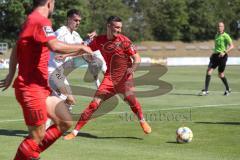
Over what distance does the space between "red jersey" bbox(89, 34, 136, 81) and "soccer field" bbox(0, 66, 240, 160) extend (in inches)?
47.0

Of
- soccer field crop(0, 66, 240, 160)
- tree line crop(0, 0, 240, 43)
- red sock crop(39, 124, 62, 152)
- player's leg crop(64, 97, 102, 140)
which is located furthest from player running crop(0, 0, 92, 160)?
tree line crop(0, 0, 240, 43)

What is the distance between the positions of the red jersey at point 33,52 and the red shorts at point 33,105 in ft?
0.20

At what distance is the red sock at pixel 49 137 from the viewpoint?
7.08 m

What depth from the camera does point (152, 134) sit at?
35.3 ft

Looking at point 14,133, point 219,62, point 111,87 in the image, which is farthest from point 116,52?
point 219,62

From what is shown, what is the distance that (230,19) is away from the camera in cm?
9562

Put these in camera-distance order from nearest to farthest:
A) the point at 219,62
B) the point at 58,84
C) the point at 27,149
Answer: the point at 27,149
the point at 58,84
the point at 219,62

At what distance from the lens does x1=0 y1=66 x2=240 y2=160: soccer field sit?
28.6ft

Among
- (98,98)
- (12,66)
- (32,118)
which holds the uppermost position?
(12,66)

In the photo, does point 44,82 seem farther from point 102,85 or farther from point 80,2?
point 80,2

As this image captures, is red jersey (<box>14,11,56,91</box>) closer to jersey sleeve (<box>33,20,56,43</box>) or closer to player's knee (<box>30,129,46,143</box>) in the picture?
jersey sleeve (<box>33,20,56,43</box>)

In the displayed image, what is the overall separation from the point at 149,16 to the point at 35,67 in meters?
81.5

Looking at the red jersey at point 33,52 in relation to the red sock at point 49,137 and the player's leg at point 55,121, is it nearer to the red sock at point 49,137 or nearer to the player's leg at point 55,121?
the player's leg at point 55,121

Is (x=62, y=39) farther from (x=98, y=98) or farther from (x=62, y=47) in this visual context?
(x=62, y=47)
